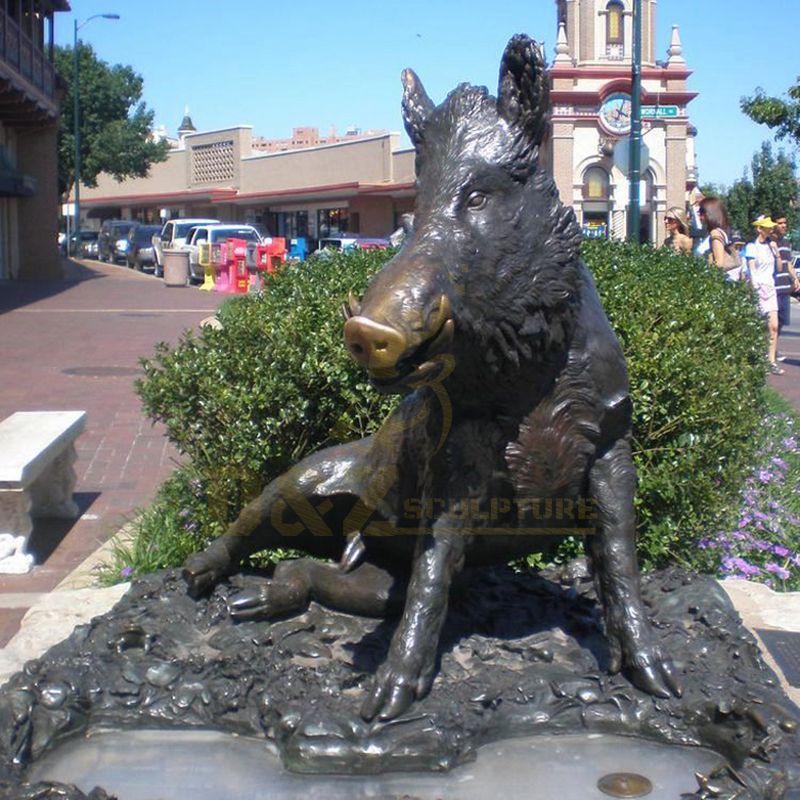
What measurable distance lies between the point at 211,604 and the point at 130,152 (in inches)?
2164

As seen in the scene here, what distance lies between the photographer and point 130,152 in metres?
55.5

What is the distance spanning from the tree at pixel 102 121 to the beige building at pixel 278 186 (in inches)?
246

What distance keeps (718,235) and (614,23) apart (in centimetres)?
3931

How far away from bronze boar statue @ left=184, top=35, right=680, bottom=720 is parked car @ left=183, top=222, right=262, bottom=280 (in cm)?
3361

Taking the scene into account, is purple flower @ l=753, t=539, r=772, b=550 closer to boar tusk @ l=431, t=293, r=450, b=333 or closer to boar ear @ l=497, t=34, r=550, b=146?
boar ear @ l=497, t=34, r=550, b=146

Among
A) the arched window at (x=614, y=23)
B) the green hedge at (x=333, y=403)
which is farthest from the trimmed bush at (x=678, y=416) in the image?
the arched window at (x=614, y=23)

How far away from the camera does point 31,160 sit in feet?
116

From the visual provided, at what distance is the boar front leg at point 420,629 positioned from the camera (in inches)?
113

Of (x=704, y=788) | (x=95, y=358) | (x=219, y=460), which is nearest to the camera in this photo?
(x=704, y=788)

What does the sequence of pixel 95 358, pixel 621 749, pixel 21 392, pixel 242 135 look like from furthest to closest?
1. pixel 242 135
2. pixel 95 358
3. pixel 21 392
4. pixel 621 749

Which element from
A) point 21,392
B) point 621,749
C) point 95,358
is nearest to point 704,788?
point 621,749

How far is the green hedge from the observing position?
501 centimetres

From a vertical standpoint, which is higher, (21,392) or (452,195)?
(452,195)

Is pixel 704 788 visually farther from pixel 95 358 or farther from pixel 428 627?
pixel 95 358
